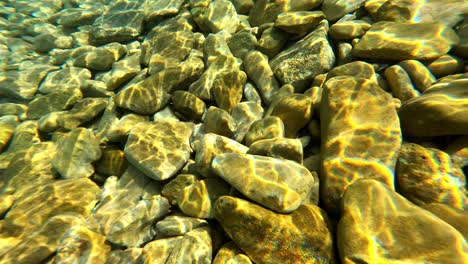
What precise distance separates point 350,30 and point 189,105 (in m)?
2.82

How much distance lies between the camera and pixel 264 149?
2941 mm

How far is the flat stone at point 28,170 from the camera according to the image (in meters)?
4.13

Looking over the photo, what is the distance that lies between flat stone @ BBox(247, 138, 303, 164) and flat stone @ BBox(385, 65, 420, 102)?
1434 mm

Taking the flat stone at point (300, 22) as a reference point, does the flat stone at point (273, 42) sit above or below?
below

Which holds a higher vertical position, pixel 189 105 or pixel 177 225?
pixel 189 105

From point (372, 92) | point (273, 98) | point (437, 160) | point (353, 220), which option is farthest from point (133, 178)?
point (437, 160)

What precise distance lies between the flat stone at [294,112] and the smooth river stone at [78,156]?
2.98 meters

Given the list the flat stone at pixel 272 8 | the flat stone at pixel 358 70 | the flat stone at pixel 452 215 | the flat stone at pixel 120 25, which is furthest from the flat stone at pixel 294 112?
the flat stone at pixel 120 25

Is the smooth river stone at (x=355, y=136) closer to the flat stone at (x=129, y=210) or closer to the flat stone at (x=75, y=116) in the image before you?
the flat stone at (x=129, y=210)

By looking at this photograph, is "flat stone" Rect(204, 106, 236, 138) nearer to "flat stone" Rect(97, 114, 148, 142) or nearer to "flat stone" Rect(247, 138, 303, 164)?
"flat stone" Rect(247, 138, 303, 164)

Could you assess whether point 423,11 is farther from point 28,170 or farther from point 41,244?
point 28,170

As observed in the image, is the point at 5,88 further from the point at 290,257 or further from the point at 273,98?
the point at 290,257

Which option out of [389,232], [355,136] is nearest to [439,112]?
[355,136]

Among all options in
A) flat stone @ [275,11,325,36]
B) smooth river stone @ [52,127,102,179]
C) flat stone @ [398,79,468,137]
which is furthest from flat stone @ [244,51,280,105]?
smooth river stone @ [52,127,102,179]
